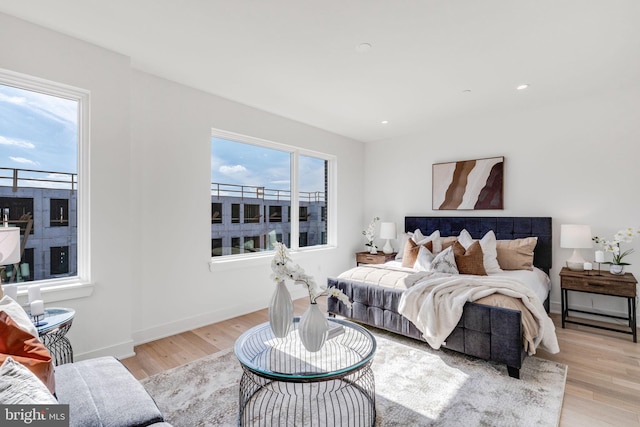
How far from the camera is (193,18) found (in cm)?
225

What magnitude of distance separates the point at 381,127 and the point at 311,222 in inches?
70.7

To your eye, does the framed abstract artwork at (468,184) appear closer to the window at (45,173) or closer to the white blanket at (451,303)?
the white blanket at (451,303)

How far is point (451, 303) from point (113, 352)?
2.87 meters

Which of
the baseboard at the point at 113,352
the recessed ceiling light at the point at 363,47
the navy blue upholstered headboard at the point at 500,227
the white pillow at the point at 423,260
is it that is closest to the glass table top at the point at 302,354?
the baseboard at the point at 113,352

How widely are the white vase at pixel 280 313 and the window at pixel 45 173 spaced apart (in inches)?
67.4

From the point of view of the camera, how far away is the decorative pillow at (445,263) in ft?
11.4

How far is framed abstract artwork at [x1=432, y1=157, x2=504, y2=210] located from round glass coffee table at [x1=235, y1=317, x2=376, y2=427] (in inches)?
122

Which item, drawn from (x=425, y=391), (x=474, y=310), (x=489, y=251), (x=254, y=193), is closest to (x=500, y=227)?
(x=489, y=251)

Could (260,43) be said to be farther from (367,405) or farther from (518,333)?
(518,333)

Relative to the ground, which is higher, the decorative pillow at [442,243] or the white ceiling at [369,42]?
the white ceiling at [369,42]

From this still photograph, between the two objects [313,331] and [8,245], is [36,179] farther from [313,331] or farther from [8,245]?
[313,331]

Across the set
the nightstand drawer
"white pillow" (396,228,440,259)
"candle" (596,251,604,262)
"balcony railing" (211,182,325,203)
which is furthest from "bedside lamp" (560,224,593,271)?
"balcony railing" (211,182,325,203)

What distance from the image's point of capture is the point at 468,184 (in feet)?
15.1

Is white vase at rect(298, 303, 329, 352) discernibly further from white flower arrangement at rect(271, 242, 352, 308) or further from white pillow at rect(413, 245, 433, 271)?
white pillow at rect(413, 245, 433, 271)
